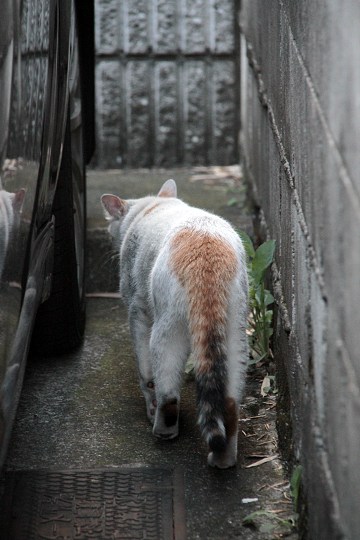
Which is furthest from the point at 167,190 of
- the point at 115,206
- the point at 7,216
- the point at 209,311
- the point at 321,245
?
the point at 321,245

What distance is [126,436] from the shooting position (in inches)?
169

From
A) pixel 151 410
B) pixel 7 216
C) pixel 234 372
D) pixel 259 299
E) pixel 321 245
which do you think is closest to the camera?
pixel 321 245

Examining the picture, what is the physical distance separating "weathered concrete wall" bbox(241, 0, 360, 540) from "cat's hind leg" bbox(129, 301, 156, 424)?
545 mm

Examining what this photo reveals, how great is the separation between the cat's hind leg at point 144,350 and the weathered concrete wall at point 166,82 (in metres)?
3.43

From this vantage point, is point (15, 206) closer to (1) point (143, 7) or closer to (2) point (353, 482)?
(2) point (353, 482)

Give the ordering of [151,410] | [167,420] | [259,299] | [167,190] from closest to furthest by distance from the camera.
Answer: [167,420]
[151,410]
[259,299]
[167,190]

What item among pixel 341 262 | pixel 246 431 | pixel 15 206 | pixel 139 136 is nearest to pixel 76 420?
pixel 246 431

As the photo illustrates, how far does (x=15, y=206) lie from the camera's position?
317 centimetres

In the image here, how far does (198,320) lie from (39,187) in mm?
738

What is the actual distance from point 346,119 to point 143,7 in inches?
210

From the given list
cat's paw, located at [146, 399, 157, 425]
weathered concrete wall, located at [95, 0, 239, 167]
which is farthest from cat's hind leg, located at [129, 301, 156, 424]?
weathered concrete wall, located at [95, 0, 239, 167]

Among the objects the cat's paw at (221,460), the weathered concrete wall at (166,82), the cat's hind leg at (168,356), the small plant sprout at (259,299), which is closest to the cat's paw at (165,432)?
the cat's hind leg at (168,356)

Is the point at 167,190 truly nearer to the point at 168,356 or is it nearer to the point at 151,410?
the point at 151,410

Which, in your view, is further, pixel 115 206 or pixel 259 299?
pixel 115 206
